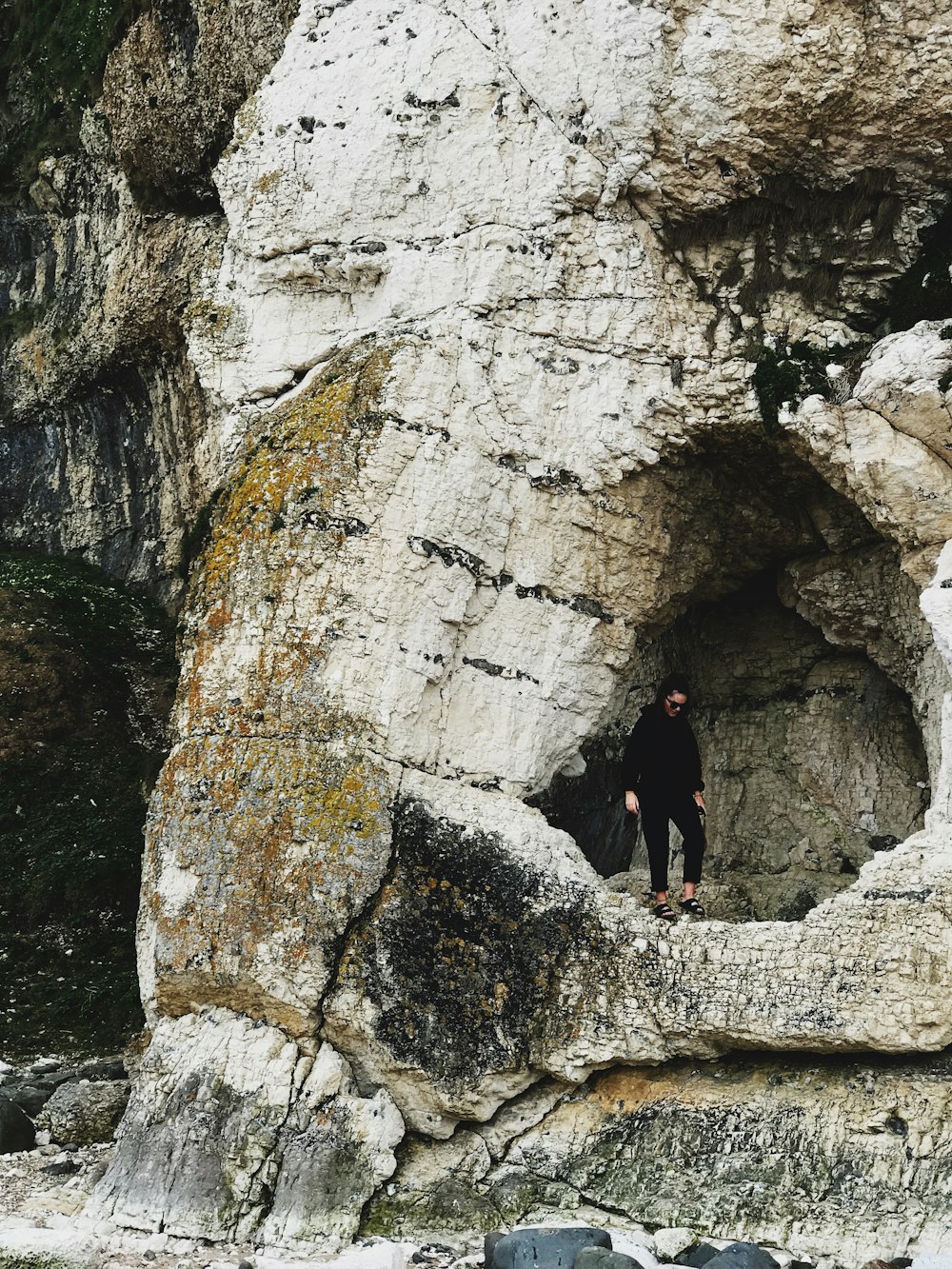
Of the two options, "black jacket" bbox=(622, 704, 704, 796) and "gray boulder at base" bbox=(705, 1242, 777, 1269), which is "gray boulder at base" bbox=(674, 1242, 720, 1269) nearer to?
"gray boulder at base" bbox=(705, 1242, 777, 1269)

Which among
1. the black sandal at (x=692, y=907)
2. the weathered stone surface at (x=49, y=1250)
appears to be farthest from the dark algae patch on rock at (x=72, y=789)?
the black sandal at (x=692, y=907)

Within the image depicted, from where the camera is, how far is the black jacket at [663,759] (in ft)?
31.9

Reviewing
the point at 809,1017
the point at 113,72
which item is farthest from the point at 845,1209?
the point at 113,72

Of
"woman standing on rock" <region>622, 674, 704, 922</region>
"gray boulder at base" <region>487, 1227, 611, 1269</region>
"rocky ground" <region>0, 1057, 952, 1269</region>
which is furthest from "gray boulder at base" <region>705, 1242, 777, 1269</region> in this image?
"woman standing on rock" <region>622, 674, 704, 922</region>

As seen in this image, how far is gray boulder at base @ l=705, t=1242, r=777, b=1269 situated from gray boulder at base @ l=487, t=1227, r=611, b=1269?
534mm

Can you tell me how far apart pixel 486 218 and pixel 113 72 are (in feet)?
19.0

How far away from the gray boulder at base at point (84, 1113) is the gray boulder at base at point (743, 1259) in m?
4.29

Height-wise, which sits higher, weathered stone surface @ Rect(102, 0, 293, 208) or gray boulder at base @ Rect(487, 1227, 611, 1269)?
weathered stone surface @ Rect(102, 0, 293, 208)

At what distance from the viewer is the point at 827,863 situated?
35.7 feet

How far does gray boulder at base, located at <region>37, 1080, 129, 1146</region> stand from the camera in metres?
9.73

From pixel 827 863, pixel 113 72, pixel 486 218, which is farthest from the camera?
pixel 113 72

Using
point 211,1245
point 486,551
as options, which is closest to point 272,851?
point 211,1245

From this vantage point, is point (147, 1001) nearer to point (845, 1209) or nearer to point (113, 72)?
point (845, 1209)

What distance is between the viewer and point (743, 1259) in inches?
280
